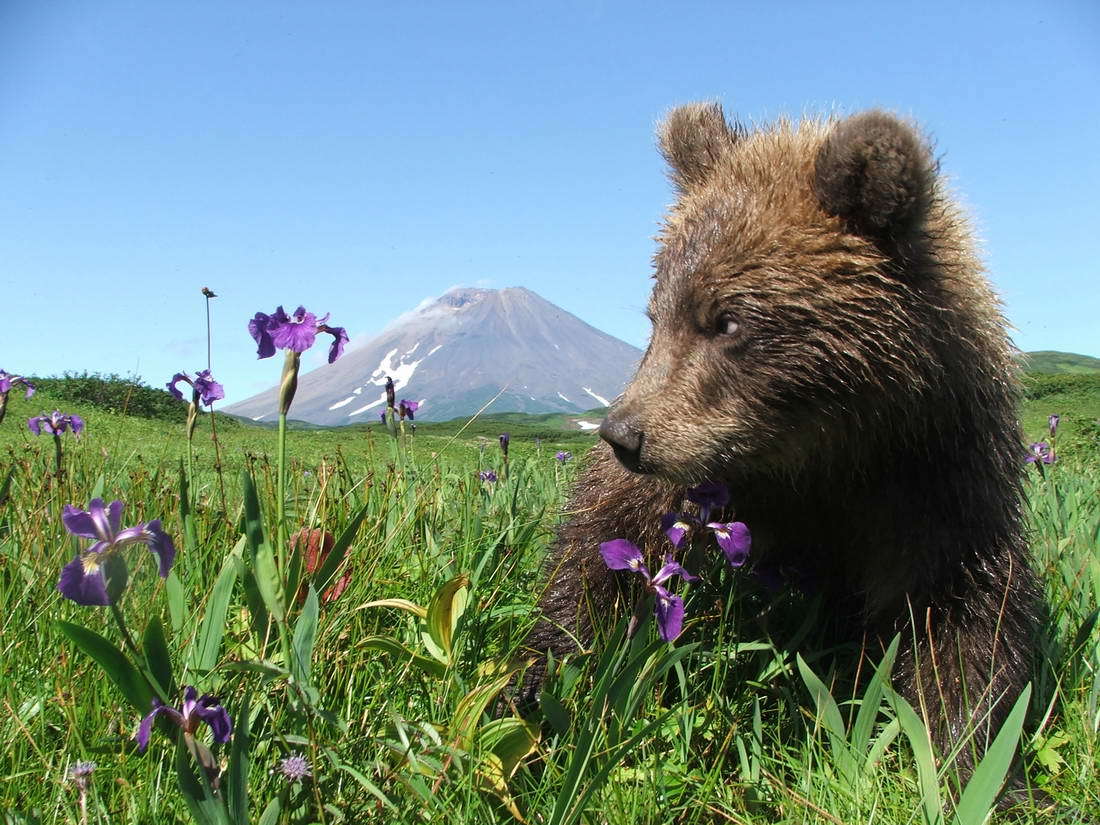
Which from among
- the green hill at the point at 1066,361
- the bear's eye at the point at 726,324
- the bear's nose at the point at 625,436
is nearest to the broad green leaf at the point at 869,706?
the bear's nose at the point at 625,436

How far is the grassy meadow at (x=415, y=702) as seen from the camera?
5.95 feet

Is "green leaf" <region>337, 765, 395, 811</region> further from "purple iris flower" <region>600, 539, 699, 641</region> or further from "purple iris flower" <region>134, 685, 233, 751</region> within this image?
"purple iris flower" <region>600, 539, 699, 641</region>

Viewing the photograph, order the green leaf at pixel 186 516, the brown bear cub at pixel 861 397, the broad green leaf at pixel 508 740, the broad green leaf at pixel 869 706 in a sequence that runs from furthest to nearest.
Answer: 1. the brown bear cub at pixel 861 397
2. the green leaf at pixel 186 516
3. the broad green leaf at pixel 869 706
4. the broad green leaf at pixel 508 740

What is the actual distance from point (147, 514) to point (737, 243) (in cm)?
246

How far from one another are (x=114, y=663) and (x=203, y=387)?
4.13ft

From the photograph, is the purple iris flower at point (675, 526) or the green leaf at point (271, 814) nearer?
the green leaf at point (271, 814)

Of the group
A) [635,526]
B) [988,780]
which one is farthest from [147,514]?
[988,780]

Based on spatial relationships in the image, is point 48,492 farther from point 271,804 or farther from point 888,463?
point 888,463

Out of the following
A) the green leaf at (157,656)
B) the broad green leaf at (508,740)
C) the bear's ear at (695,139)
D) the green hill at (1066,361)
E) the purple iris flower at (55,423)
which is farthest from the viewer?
the green hill at (1066,361)

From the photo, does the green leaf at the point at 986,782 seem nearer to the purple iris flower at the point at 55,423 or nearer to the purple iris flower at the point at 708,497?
the purple iris flower at the point at 708,497

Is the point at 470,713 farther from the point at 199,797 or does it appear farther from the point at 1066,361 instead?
the point at 1066,361

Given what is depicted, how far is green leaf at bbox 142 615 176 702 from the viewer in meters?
1.57

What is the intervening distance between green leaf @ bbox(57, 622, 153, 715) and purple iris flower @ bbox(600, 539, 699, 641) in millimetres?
974

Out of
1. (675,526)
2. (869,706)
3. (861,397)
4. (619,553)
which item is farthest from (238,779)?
(861,397)
